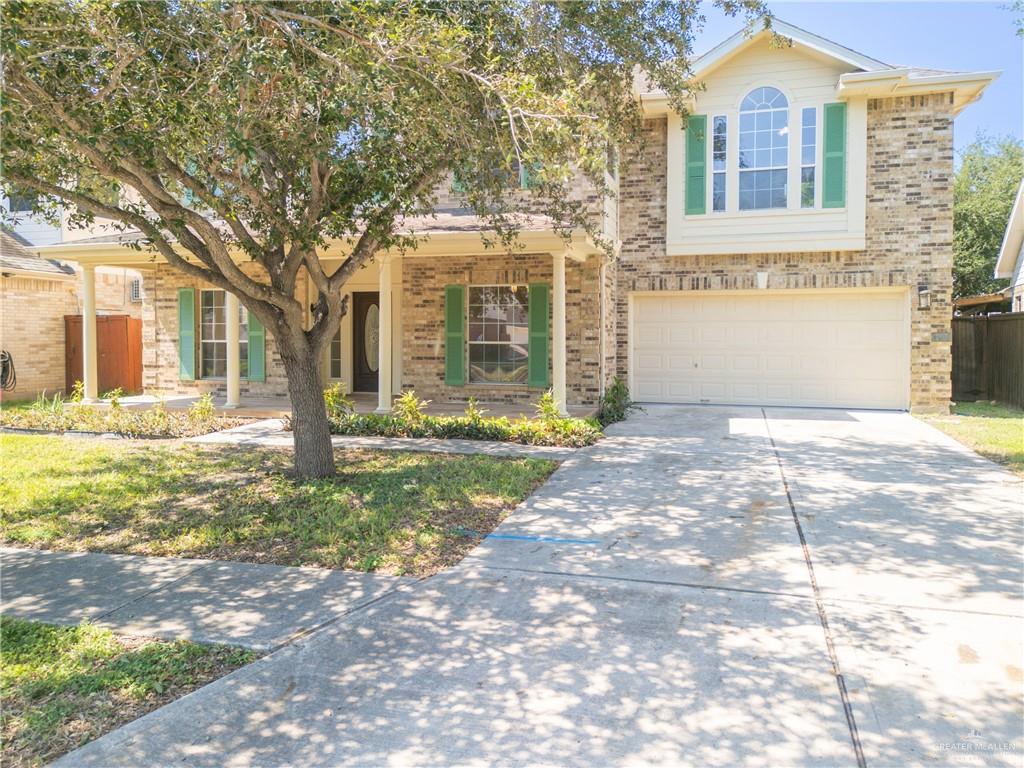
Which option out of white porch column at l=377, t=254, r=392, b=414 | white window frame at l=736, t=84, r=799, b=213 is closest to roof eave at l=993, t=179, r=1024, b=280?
white window frame at l=736, t=84, r=799, b=213

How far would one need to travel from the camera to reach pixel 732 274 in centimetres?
1409

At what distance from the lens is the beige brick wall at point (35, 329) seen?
15.5m

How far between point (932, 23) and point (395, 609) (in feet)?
49.9

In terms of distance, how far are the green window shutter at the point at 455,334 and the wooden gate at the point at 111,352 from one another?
8258mm

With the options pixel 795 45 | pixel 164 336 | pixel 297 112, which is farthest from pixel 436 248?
pixel 795 45

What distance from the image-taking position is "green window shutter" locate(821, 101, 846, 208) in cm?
1334

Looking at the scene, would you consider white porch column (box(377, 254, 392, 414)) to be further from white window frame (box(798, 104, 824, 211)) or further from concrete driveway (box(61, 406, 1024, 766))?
white window frame (box(798, 104, 824, 211))

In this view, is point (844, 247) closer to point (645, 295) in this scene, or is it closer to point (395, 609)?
point (645, 295)

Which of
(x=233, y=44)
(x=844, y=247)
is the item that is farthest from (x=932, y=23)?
(x=233, y=44)

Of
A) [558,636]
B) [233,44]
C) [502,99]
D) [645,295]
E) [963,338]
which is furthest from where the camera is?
[963,338]

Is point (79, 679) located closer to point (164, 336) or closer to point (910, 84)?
point (164, 336)

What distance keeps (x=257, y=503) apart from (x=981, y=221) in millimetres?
25703

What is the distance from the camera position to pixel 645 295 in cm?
1478

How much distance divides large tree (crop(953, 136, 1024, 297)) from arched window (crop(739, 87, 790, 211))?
42.6ft
